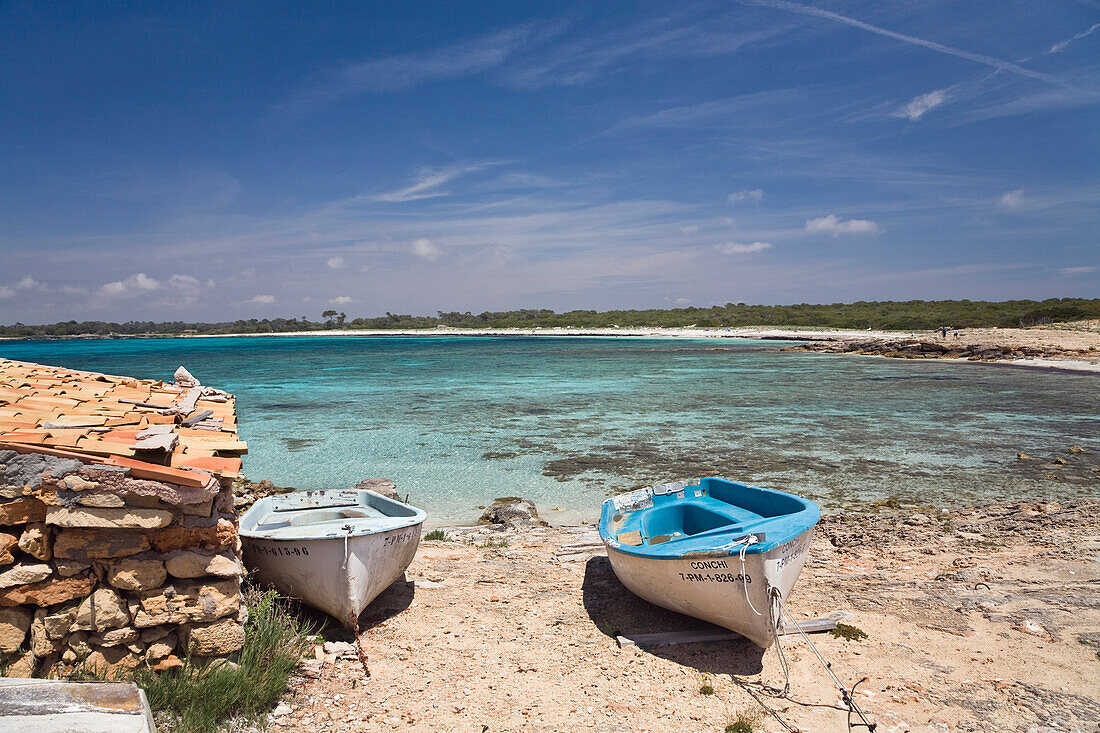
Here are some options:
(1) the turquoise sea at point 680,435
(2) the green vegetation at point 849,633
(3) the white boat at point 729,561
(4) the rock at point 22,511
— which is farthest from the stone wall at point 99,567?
(1) the turquoise sea at point 680,435

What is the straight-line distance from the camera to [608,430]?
2006cm

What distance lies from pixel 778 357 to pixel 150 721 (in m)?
53.4

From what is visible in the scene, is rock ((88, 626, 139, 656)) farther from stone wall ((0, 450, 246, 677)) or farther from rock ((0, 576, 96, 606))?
rock ((0, 576, 96, 606))

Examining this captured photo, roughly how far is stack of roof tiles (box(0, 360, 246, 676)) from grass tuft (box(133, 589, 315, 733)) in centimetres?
15

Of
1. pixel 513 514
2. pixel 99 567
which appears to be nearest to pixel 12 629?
pixel 99 567

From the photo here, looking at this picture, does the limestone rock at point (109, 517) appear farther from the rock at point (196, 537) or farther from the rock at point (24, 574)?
the rock at point (24, 574)

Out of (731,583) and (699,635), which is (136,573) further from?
(699,635)

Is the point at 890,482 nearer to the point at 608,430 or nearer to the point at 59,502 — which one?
the point at 608,430

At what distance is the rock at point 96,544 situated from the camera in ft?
13.4

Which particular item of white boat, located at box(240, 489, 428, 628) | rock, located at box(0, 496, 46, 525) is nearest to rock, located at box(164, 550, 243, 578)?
rock, located at box(0, 496, 46, 525)

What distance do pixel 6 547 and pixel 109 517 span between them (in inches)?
25.7

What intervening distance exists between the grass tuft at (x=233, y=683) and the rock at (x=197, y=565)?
633 millimetres

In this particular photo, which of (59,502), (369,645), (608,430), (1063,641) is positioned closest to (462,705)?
(369,645)

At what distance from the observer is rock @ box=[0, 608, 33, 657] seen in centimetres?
404
